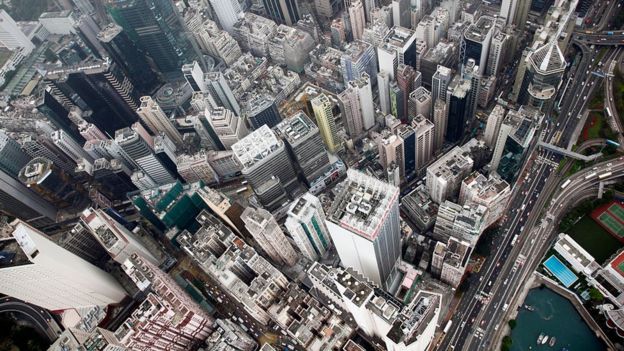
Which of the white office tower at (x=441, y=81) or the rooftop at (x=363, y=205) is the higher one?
the rooftop at (x=363, y=205)

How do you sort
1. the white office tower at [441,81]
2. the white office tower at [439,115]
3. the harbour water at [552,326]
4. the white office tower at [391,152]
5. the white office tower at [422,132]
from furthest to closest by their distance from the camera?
the white office tower at [441,81] < the white office tower at [439,115] < the white office tower at [422,132] < the white office tower at [391,152] < the harbour water at [552,326]

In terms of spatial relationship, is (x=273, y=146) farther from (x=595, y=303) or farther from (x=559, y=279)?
(x=595, y=303)

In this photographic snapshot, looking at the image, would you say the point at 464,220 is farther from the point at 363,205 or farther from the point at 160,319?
the point at 160,319

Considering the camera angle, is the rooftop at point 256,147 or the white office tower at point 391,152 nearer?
the white office tower at point 391,152

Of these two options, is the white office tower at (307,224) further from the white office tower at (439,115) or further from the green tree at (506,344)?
the green tree at (506,344)

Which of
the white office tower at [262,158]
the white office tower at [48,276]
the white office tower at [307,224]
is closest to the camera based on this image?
the white office tower at [48,276]

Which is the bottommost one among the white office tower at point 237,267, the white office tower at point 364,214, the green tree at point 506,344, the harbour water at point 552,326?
the harbour water at point 552,326

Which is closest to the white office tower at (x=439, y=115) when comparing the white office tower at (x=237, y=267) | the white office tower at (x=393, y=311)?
the white office tower at (x=393, y=311)
